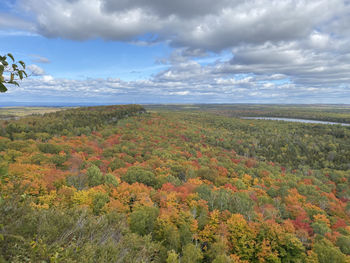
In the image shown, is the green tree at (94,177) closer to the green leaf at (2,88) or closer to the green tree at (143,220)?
the green tree at (143,220)

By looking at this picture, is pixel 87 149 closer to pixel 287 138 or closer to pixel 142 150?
pixel 142 150

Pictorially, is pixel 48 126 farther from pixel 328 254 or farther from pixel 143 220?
pixel 328 254

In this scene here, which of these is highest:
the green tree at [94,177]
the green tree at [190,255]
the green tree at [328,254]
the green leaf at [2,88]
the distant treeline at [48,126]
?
the green leaf at [2,88]

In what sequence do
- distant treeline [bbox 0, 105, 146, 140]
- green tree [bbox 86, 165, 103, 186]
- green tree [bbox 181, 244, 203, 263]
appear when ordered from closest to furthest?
green tree [bbox 181, 244, 203, 263] → green tree [bbox 86, 165, 103, 186] → distant treeline [bbox 0, 105, 146, 140]

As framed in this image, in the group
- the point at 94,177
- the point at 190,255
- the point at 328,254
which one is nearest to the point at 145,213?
the point at 190,255

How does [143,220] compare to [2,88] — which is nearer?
[2,88]

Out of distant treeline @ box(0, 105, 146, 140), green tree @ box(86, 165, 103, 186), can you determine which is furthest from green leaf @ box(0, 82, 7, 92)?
distant treeline @ box(0, 105, 146, 140)

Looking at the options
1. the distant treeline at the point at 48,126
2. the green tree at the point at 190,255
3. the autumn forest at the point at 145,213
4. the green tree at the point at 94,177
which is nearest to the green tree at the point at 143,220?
the autumn forest at the point at 145,213

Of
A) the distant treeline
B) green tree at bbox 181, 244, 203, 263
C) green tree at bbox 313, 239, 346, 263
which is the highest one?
the distant treeline

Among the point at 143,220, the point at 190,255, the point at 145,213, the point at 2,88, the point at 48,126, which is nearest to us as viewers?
the point at 2,88

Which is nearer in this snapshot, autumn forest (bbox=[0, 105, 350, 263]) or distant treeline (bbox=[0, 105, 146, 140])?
autumn forest (bbox=[0, 105, 350, 263])

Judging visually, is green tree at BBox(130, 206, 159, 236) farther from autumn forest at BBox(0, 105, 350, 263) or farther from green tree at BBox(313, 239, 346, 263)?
green tree at BBox(313, 239, 346, 263)
